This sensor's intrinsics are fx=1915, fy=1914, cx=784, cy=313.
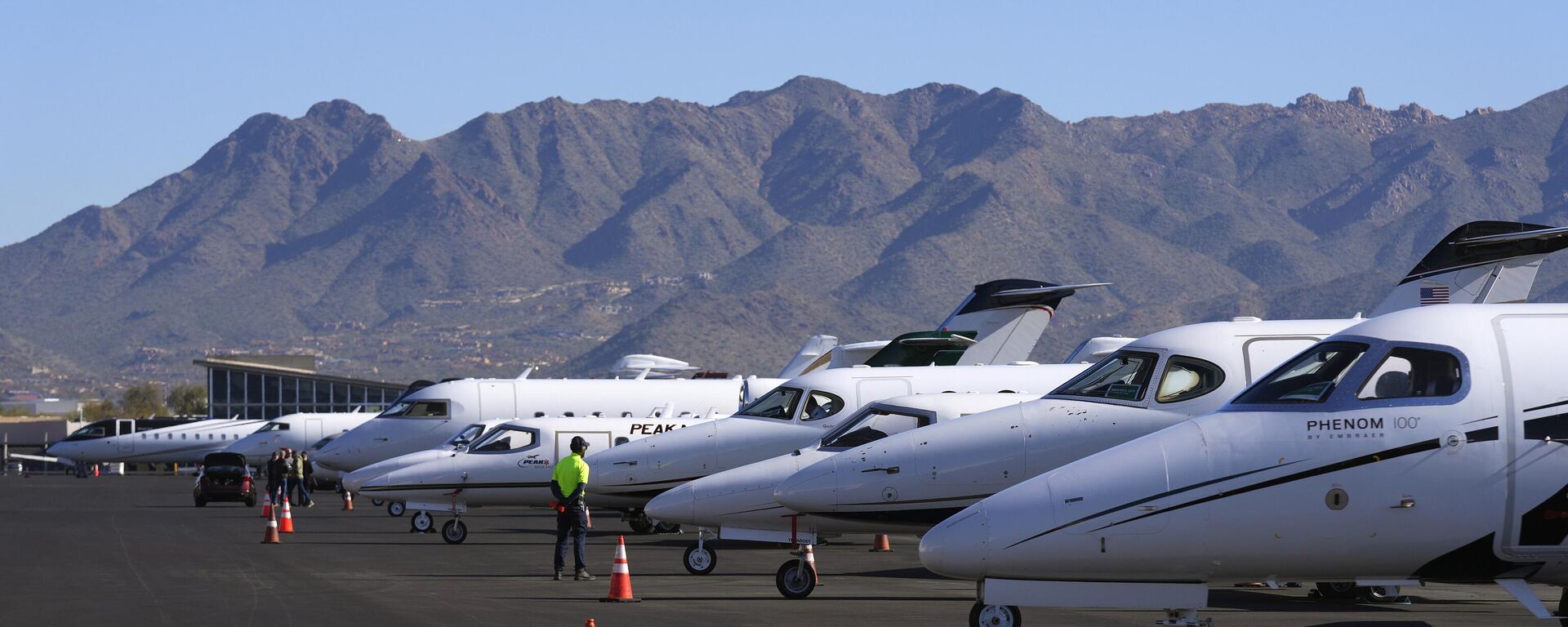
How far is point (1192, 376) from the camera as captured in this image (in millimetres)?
17047

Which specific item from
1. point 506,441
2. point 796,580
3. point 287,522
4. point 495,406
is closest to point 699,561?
point 796,580

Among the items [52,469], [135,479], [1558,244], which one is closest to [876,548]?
[1558,244]

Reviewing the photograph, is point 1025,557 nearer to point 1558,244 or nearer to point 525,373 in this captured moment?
point 1558,244

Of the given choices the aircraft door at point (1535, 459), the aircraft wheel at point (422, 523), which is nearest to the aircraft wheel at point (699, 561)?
the aircraft wheel at point (422, 523)

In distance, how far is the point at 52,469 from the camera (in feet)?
367

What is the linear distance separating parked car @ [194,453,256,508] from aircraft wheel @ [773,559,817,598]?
31.2m

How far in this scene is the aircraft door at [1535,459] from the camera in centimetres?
1162

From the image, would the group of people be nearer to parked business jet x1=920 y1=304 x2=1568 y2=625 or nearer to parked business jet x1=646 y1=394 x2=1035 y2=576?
parked business jet x1=646 y1=394 x2=1035 y2=576

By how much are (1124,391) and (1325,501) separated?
554 centimetres

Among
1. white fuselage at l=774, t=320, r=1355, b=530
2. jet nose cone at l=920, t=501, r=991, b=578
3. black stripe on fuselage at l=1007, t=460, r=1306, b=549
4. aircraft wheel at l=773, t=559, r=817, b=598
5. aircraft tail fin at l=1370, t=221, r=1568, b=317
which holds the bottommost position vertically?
aircraft wheel at l=773, t=559, r=817, b=598

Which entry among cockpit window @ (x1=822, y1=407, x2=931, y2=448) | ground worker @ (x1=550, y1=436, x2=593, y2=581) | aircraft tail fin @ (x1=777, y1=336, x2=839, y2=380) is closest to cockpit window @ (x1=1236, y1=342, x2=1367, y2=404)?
cockpit window @ (x1=822, y1=407, x2=931, y2=448)

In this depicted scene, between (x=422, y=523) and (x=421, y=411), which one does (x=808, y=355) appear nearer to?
(x=421, y=411)

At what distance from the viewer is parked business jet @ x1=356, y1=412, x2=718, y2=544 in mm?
31000

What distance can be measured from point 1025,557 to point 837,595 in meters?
8.53
